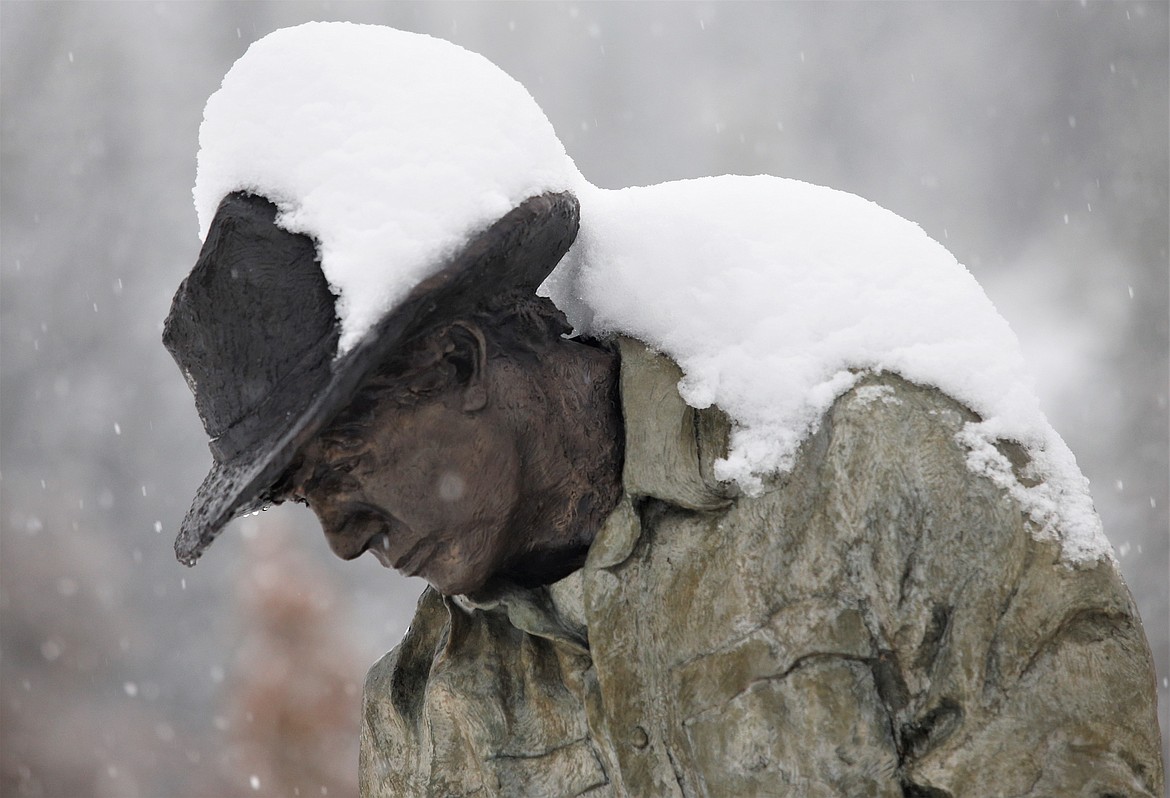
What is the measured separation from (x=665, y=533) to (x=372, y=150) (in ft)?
1.70

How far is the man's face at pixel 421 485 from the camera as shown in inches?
52.8

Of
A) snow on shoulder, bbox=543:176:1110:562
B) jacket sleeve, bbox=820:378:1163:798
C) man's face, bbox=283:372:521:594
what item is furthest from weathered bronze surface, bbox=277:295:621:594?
jacket sleeve, bbox=820:378:1163:798

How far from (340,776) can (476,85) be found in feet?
9.96

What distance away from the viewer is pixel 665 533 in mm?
1410

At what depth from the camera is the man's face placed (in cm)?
134

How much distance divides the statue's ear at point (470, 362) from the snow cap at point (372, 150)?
0.54ft

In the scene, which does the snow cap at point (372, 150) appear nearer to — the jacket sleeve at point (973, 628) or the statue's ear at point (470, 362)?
the statue's ear at point (470, 362)

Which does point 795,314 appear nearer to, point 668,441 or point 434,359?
point 668,441

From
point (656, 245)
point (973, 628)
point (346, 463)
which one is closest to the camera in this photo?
point (973, 628)

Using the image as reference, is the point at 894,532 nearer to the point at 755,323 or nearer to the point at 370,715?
the point at 755,323

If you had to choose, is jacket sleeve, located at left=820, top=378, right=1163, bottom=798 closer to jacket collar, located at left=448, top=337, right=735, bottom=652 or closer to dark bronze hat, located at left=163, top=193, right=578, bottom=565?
jacket collar, located at left=448, top=337, right=735, bottom=652

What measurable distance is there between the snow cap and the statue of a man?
2 centimetres

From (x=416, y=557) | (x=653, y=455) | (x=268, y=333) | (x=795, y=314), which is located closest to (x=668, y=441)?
(x=653, y=455)

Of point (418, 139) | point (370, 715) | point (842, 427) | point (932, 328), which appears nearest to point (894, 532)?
point (842, 427)
